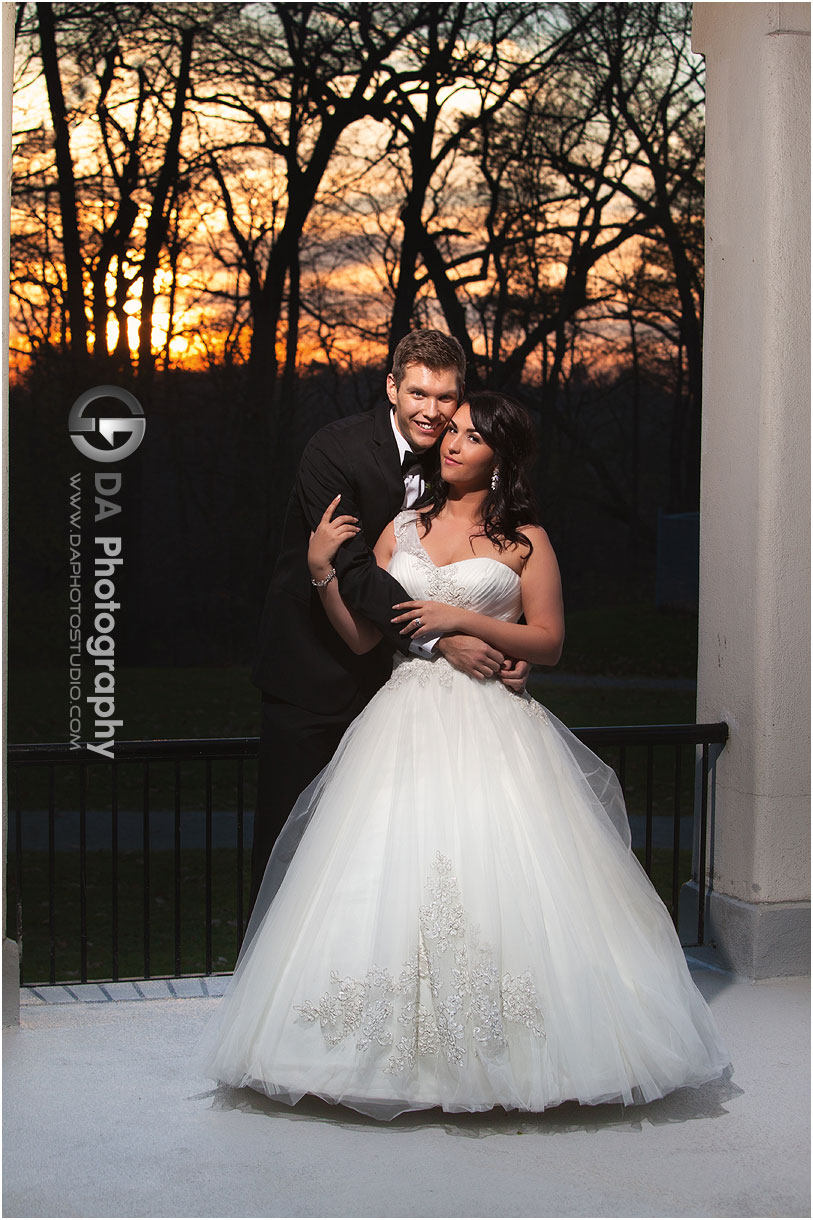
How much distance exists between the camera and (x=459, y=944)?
3.46 meters

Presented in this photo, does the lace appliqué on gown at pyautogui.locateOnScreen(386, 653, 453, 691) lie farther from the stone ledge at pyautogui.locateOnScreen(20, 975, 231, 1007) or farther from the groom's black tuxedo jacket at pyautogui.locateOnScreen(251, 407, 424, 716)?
the stone ledge at pyautogui.locateOnScreen(20, 975, 231, 1007)

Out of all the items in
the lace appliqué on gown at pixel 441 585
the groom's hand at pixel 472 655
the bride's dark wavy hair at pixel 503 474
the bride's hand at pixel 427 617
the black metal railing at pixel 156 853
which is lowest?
the black metal railing at pixel 156 853

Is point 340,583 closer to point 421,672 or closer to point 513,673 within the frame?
point 421,672

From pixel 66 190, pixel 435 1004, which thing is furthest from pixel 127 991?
pixel 66 190

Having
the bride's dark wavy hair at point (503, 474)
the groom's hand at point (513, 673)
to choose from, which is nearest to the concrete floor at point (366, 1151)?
the groom's hand at point (513, 673)

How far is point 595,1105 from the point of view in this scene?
370cm

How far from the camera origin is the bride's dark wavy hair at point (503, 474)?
148 inches

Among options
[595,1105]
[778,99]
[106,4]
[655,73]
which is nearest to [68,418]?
[106,4]

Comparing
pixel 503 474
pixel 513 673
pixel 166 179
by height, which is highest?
pixel 166 179

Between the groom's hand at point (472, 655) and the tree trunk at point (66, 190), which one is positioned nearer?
the groom's hand at point (472, 655)

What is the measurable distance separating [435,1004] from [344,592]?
1.17 meters

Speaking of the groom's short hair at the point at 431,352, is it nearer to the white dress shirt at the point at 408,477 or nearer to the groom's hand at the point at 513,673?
the white dress shirt at the point at 408,477

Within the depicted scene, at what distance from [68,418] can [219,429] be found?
1.94 metres

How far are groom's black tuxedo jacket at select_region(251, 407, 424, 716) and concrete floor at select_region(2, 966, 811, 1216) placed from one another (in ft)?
4.11
